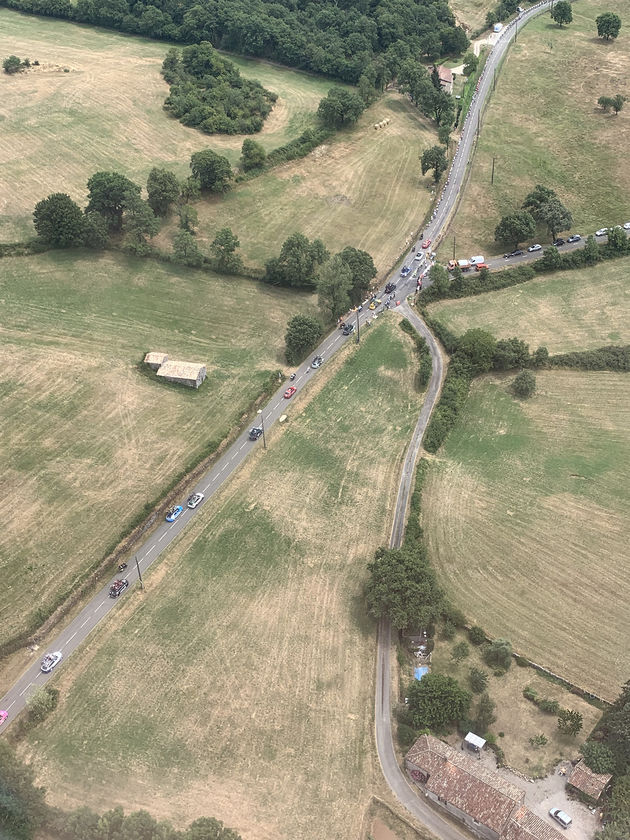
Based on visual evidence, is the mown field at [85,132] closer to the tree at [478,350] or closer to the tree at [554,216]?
the tree at [554,216]

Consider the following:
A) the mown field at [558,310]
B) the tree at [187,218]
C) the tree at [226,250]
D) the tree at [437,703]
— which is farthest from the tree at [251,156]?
the tree at [437,703]

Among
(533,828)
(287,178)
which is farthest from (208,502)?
(287,178)

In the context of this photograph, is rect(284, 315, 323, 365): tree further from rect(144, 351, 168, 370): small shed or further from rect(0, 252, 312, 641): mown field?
rect(144, 351, 168, 370): small shed


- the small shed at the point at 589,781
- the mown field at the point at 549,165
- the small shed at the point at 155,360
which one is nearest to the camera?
the small shed at the point at 589,781

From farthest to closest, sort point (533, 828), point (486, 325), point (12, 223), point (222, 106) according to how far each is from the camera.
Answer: point (222, 106) → point (12, 223) → point (486, 325) → point (533, 828)

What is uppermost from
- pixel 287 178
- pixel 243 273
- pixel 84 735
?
pixel 287 178

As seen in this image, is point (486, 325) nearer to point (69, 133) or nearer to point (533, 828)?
point (533, 828)
